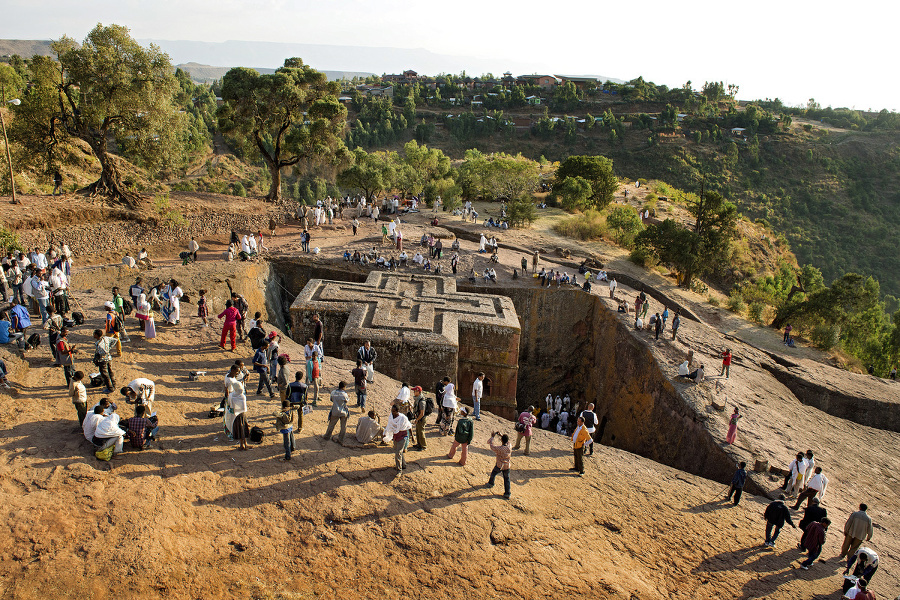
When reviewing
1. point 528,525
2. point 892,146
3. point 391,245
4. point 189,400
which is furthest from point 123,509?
point 892,146

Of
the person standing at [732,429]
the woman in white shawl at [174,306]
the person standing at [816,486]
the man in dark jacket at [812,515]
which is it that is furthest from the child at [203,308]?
the person standing at [816,486]

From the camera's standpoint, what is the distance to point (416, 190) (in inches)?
1485

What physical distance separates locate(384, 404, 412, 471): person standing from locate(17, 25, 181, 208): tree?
1922cm

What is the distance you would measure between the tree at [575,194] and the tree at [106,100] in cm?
2616

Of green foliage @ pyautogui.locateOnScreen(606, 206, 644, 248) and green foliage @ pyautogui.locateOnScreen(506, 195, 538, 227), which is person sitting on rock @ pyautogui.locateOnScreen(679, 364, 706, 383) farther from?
green foliage @ pyautogui.locateOnScreen(506, 195, 538, 227)

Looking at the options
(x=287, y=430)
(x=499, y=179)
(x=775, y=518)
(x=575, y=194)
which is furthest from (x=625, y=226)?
(x=287, y=430)

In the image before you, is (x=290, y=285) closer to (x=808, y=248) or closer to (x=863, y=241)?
(x=808, y=248)

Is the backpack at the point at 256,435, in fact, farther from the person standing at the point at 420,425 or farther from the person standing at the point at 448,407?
the person standing at the point at 448,407

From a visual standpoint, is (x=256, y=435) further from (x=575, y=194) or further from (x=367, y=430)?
(x=575, y=194)

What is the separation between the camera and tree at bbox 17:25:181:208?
2045 centimetres

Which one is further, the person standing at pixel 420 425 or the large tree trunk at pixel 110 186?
the large tree trunk at pixel 110 186

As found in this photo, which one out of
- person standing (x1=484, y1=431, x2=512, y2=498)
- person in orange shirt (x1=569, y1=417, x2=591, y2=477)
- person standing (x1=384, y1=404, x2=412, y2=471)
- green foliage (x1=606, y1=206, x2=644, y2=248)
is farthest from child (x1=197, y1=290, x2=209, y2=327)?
green foliage (x1=606, y1=206, x2=644, y2=248)

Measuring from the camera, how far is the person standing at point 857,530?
8.91 meters

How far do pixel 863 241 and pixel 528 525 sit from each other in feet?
206
